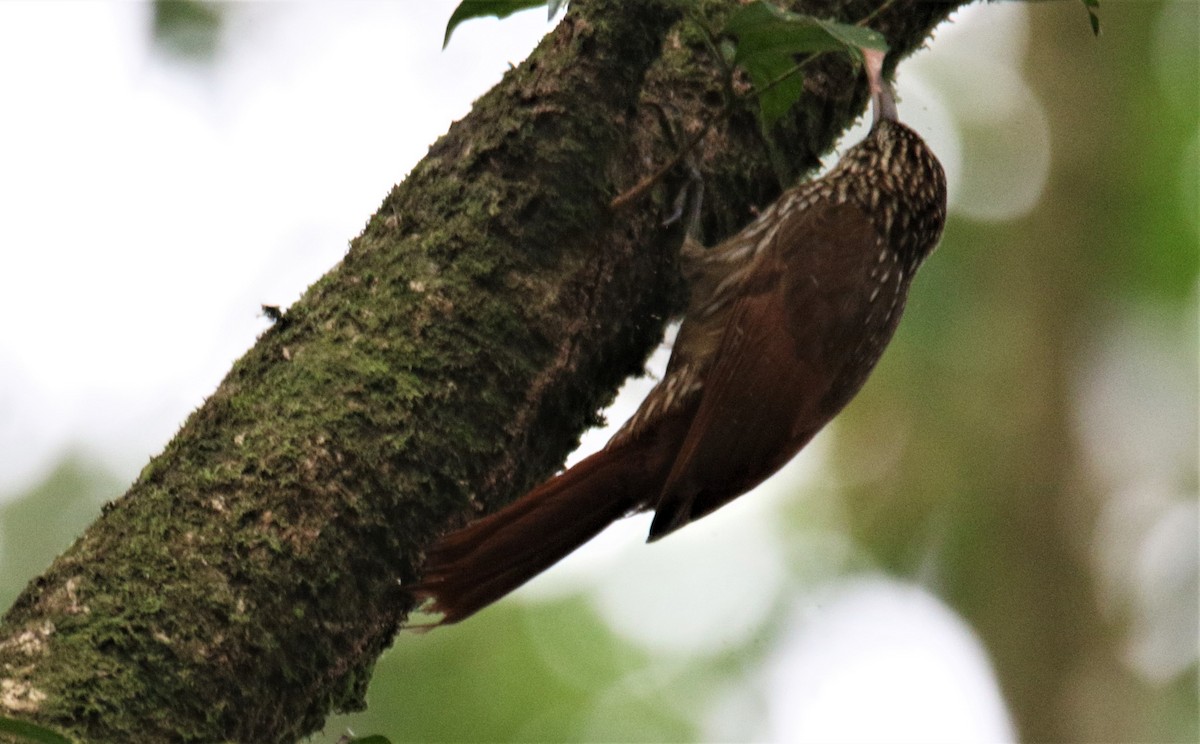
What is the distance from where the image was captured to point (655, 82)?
2.53 m

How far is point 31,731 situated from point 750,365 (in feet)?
5.36

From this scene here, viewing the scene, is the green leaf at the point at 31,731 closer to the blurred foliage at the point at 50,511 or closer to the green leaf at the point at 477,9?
the green leaf at the point at 477,9

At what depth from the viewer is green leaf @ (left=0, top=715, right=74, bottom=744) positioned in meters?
1.31

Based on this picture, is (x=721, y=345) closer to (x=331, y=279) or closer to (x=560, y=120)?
(x=560, y=120)

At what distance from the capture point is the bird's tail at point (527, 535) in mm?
2074

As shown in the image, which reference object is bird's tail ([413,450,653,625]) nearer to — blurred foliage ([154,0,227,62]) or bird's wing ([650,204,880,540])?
bird's wing ([650,204,880,540])

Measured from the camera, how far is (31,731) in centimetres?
133

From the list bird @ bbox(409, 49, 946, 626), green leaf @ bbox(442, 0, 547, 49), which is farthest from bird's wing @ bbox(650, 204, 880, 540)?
green leaf @ bbox(442, 0, 547, 49)

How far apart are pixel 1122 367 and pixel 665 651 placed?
2.72 meters

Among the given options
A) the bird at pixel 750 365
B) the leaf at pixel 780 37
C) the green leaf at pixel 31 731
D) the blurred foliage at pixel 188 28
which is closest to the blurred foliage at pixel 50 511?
the blurred foliage at pixel 188 28

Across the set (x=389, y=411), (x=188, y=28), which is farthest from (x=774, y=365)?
(x=188, y=28)

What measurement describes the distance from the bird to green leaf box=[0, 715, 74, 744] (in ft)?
2.75

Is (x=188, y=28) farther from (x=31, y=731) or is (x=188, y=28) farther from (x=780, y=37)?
(x=31, y=731)

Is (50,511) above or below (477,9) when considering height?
below
